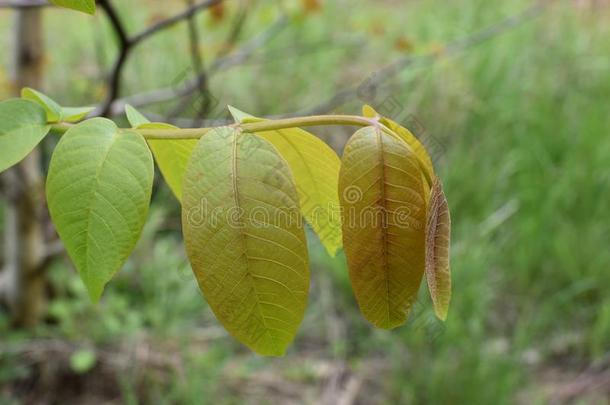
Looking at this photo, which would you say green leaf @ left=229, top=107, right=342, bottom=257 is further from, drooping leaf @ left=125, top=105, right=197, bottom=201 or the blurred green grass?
the blurred green grass

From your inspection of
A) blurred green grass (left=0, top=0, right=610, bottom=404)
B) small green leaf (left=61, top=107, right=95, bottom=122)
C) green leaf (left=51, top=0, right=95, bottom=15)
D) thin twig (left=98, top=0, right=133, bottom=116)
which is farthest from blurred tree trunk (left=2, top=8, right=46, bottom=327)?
green leaf (left=51, top=0, right=95, bottom=15)

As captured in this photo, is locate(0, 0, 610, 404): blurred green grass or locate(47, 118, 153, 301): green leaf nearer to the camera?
locate(47, 118, 153, 301): green leaf

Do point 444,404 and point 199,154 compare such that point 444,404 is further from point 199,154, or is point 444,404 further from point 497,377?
point 199,154

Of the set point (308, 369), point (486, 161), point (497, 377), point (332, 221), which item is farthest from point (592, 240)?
point (332, 221)

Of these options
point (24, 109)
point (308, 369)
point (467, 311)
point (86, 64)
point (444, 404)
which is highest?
point (24, 109)

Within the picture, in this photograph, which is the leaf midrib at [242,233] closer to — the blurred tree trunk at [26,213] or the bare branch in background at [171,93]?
the bare branch in background at [171,93]

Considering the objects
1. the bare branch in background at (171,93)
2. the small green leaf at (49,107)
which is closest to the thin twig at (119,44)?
Result: the bare branch in background at (171,93)
